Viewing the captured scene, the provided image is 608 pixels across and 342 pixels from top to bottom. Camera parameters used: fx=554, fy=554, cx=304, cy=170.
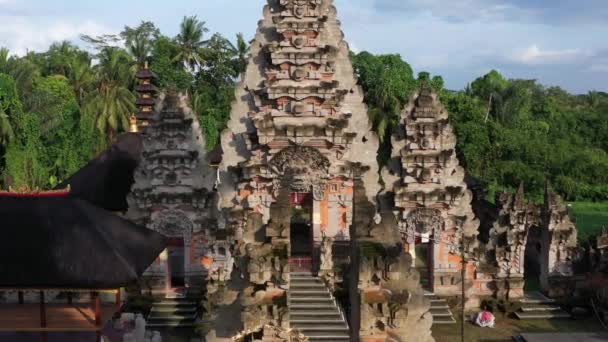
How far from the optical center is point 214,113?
149 ft

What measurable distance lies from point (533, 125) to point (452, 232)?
115 feet

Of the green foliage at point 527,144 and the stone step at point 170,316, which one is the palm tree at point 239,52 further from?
the stone step at point 170,316

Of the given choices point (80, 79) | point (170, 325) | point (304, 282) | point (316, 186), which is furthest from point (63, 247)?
point (80, 79)

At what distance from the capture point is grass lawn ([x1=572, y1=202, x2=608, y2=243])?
110ft

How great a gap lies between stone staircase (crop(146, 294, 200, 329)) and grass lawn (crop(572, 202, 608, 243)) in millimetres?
23006

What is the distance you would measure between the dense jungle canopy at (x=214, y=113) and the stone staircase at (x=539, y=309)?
19824 millimetres

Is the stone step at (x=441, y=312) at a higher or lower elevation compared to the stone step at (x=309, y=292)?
lower

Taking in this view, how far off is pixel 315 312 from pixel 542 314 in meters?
7.94

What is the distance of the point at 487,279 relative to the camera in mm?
19234

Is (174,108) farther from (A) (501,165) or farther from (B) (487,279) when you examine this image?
(A) (501,165)

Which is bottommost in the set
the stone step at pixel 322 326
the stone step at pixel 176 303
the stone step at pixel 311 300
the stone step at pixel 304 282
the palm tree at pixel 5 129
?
the stone step at pixel 322 326

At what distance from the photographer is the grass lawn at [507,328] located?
17.2 meters

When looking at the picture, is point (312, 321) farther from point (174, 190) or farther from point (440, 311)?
point (174, 190)

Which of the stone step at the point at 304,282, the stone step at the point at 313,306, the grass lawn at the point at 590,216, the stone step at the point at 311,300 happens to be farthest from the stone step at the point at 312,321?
the grass lawn at the point at 590,216
